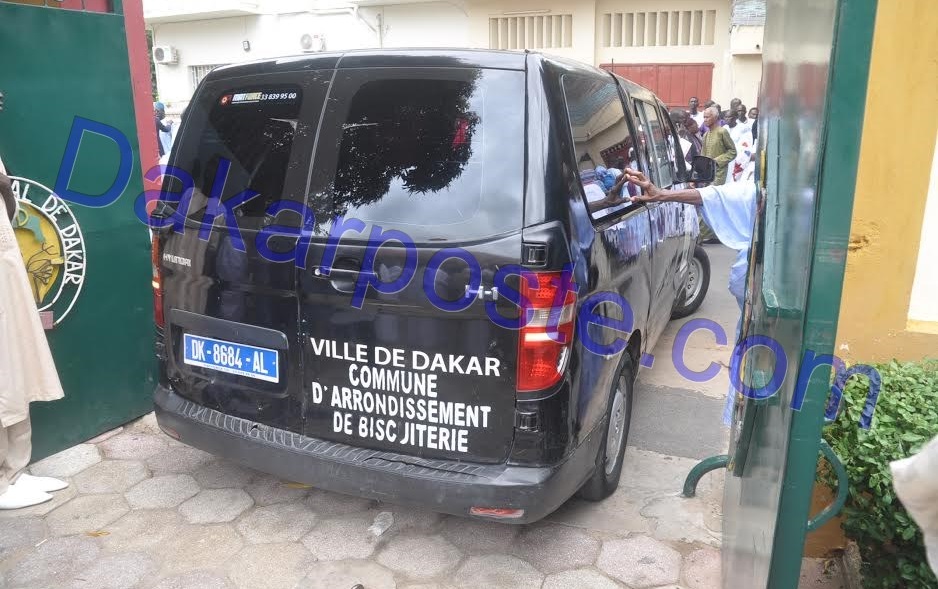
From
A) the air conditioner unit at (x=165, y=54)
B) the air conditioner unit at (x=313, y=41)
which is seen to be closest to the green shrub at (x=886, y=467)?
the air conditioner unit at (x=313, y=41)

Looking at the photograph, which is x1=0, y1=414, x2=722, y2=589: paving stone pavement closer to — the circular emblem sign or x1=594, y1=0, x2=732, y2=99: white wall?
the circular emblem sign

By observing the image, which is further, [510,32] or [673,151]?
[510,32]

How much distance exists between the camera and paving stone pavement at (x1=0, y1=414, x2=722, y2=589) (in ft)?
9.05

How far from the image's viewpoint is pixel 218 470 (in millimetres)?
3557

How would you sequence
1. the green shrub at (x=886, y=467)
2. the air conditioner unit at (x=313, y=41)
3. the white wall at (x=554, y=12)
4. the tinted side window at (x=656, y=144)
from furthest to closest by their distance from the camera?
the air conditioner unit at (x=313, y=41) → the white wall at (x=554, y=12) → the tinted side window at (x=656, y=144) → the green shrub at (x=886, y=467)

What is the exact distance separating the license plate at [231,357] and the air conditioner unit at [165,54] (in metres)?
20.6

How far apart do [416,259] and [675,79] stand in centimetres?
1576

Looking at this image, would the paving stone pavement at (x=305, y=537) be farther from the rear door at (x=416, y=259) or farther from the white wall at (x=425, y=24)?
the white wall at (x=425, y=24)

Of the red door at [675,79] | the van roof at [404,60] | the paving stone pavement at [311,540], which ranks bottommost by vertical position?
the paving stone pavement at [311,540]

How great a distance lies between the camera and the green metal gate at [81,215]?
3414 millimetres

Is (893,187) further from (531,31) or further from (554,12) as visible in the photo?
(531,31)

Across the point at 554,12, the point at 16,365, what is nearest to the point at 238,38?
the point at 554,12

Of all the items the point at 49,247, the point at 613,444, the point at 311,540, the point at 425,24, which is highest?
the point at 425,24

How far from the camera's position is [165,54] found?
2083 cm
